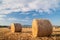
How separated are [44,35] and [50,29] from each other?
62 centimetres

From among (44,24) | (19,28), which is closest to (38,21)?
(44,24)

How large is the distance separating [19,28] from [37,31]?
23.4 feet

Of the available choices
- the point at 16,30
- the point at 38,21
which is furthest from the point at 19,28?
the point at 38,21

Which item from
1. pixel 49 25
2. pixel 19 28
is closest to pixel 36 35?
pixel 49 25

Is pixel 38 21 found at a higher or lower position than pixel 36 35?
higher

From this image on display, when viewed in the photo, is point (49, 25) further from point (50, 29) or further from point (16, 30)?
point (16, 30)

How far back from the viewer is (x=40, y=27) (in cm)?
1306

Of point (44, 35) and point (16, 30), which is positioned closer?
point (44, 35)

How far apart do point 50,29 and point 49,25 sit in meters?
0.31

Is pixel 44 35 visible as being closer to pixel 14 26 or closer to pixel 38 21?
pixel 38 21

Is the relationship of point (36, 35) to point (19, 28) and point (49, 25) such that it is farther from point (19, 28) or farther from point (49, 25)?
point (19, 28)

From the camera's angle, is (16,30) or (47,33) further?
(16,30)

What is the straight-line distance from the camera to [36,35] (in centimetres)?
1304

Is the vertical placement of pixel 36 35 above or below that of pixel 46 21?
below
